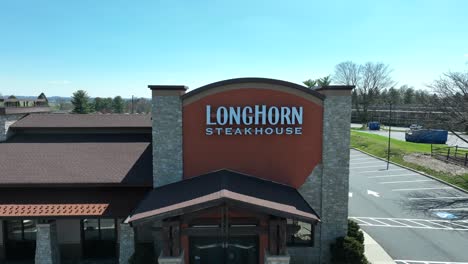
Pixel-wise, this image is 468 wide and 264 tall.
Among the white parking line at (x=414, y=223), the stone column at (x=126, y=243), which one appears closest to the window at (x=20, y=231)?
the stone column at (x=126, y=243)

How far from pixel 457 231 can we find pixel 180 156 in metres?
16.3

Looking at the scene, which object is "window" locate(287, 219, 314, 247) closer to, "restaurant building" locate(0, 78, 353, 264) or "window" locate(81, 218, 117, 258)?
"restaurant building" locate(0, 78, 353, 264)

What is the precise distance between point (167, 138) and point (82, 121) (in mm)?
9997

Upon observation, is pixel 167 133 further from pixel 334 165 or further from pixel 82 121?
pixel 82 121

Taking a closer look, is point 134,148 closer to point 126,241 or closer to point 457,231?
point 126,241

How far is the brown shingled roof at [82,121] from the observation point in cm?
2019

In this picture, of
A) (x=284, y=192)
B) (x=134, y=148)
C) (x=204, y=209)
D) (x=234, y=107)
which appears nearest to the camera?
(x=204, y=209)

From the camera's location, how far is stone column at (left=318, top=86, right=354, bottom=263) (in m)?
14.1

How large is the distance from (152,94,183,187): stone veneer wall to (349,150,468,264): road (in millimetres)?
11122

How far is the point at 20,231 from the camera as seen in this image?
593 inches

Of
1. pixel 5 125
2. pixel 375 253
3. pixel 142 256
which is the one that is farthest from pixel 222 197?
pixel 5 125

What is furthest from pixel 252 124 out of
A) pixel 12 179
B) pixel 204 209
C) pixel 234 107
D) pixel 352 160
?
pixel 352 160

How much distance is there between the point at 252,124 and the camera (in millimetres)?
14195

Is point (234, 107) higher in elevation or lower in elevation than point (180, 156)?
higher
